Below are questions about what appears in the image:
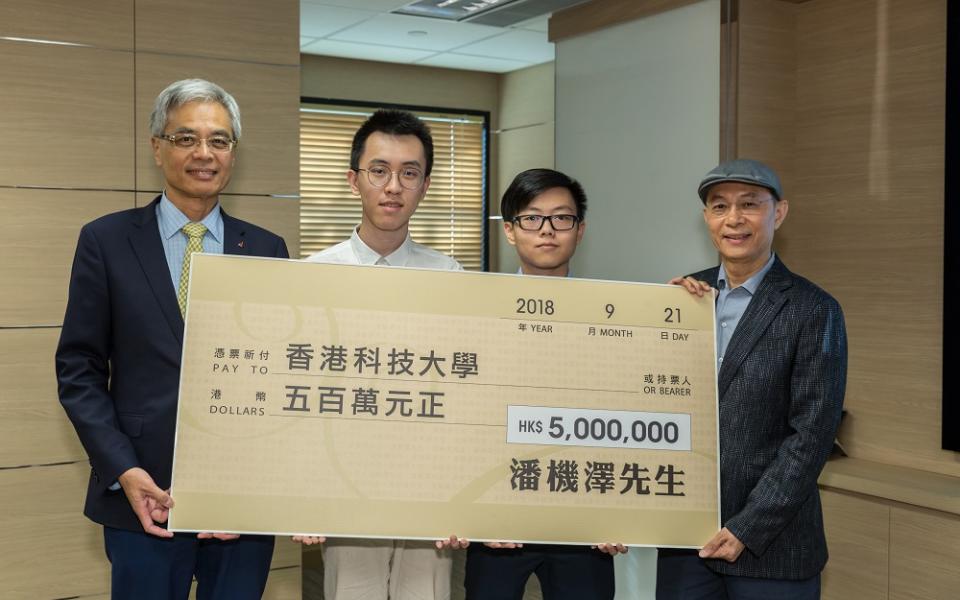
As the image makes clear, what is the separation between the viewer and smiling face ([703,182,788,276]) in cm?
195

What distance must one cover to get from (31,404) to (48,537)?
452 mm

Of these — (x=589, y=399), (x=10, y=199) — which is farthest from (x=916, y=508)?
(x=10, y=199)

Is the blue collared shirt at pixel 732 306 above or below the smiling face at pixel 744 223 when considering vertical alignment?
below

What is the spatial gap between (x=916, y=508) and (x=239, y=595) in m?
2.24

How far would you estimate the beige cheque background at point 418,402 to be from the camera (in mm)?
1770

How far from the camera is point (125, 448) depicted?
1.77 m

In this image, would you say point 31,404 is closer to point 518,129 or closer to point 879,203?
point 879,203

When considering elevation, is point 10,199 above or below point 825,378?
above

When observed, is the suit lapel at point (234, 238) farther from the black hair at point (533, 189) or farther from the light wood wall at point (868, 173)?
the light wood wall at point (868, 173)

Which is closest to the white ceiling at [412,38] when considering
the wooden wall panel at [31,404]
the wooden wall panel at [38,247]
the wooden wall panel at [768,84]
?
the wooden wall panel at [768,84]

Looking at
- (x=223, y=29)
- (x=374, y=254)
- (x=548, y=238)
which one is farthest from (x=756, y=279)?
(x=223, y=29)

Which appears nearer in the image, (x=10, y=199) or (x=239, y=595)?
(x=239, y=595)

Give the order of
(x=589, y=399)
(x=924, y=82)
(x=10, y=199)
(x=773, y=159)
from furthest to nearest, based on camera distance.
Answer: (x=773, y=159), (x=924, y=82), (x=10, y=199), (x=589, y=399)

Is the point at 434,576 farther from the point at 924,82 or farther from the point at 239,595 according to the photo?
the point at 924,82
